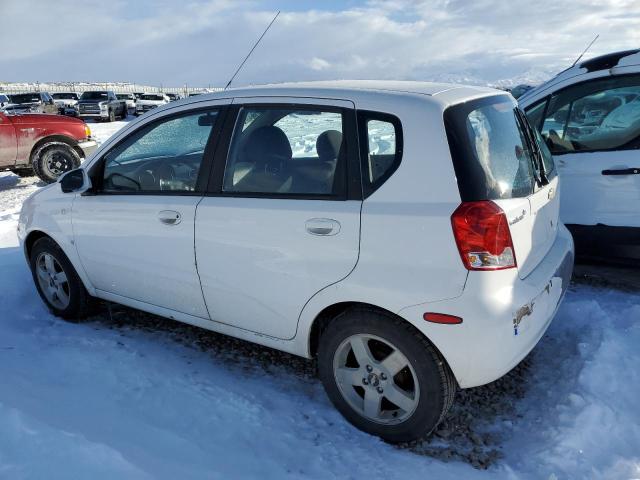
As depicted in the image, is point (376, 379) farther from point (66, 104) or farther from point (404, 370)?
point (66, 104)

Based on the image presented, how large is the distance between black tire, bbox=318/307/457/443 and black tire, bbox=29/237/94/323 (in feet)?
7.01

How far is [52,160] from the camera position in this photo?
9.89m

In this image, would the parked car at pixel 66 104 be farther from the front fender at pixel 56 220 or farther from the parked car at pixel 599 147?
the parked car at pixel 599 147

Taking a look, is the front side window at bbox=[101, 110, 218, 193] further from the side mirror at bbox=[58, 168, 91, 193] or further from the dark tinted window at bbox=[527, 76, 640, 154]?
the dark tinted window at bbox=[527, 76, 640, 154]

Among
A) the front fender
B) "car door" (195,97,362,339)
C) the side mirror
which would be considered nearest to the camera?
"car door" (195,97,362,339)

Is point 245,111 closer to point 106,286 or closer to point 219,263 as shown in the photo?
point 219,263

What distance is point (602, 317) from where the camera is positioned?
373cm

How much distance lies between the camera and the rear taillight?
7.54 ft

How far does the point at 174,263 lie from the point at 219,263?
1.26ft

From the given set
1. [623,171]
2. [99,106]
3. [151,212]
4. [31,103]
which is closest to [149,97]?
[99,106]

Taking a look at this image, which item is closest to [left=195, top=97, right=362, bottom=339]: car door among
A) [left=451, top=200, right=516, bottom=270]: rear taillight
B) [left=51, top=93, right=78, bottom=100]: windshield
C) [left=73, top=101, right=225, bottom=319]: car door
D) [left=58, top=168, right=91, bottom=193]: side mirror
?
[left=73, top=101, right=225, bottom=319]: car door

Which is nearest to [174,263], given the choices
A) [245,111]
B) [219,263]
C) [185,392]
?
[219,263]

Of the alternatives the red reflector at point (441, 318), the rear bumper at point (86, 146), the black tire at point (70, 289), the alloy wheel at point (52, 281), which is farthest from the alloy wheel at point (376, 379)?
the rear bumper at point (86, 146)

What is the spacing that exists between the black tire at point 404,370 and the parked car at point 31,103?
24095mm
